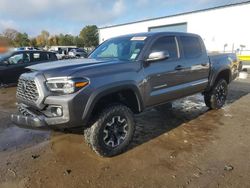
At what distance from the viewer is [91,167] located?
3.71 meters

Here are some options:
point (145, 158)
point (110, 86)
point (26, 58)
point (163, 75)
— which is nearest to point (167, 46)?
point (163, 75)

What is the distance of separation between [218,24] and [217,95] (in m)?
22.0

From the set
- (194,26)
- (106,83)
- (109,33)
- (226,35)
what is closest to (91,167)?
(106,83)

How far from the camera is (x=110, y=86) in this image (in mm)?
3699

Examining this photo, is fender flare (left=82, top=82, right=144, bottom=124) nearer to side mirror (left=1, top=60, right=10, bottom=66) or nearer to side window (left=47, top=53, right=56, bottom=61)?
side mirror (left=1, top=60, right=10, bottom=66)

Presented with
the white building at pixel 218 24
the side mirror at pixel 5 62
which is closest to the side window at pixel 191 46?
the side mirror at pixel 5 62

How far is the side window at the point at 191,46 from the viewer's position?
17.6 ft

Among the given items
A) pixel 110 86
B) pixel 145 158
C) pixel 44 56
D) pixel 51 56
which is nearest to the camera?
pixel 110 86

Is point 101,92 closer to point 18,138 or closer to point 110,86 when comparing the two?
point 110,86

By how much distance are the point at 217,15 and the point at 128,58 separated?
25030 millimetres

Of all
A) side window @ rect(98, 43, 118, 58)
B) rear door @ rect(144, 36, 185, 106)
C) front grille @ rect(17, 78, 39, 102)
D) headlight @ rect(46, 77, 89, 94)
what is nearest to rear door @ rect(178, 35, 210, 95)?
rear door @ rect(144, 36, 185, 106)

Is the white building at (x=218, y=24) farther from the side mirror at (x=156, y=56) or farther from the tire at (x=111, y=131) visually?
the tire at (x=111, y=131)

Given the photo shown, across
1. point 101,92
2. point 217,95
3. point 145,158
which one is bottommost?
point 145,158

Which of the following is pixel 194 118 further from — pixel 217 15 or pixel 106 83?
pixel 217 15
